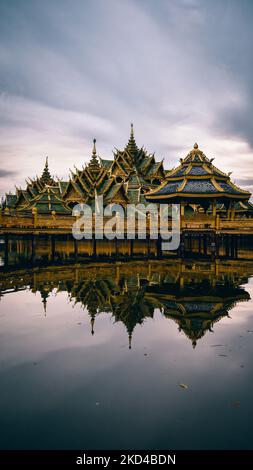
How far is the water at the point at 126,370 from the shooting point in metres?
4.23

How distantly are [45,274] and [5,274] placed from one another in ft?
7.19

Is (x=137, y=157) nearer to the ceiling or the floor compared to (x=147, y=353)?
nearer to the ceiling

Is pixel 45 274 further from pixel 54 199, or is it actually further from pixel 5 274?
pixel 54 199

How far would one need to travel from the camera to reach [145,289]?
14.1m

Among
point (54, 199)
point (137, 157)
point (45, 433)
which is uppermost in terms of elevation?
point (137, 157)

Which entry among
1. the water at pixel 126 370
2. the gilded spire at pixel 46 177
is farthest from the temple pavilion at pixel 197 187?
the gilded spire at pixel 46 177

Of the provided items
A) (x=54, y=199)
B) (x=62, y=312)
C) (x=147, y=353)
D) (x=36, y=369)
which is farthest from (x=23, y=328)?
(x=54, y=199)

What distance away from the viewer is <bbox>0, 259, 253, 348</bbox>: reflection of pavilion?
9906mm

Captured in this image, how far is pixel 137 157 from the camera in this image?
48.6 meters

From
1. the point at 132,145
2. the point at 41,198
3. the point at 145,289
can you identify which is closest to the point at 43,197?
the point at 41,198

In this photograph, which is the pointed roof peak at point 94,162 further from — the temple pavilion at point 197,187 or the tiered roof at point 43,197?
the temple pavilion at point 197,187

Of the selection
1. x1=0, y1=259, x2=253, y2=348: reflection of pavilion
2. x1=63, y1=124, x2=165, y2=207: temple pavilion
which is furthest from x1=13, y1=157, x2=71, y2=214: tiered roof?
x1=0, y1=259, x2=253, y2=348: reflection of pavilion

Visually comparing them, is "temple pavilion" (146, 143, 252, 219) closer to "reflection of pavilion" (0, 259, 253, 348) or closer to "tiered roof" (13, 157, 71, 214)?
"reflection of pavilion" (0, 259, 253, 348)

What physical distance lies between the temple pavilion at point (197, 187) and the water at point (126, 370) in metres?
14.8
